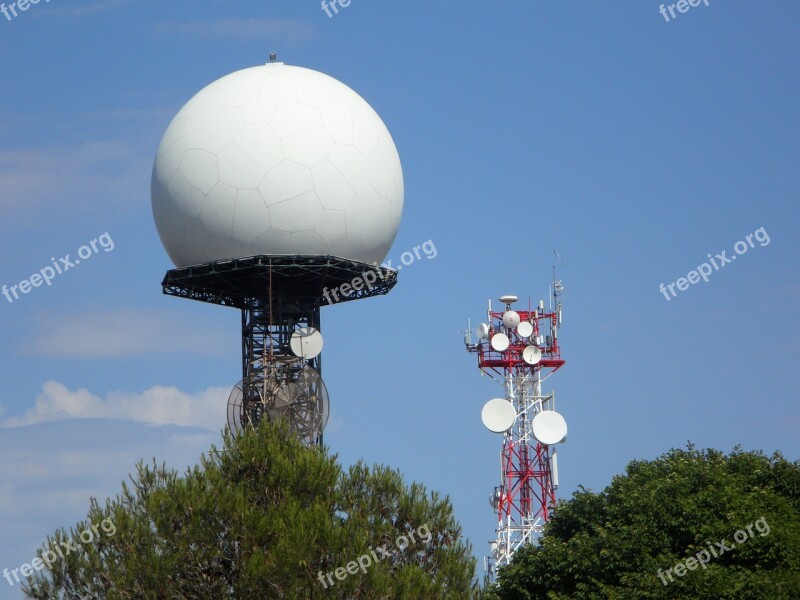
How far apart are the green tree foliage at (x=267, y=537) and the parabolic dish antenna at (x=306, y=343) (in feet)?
22.3

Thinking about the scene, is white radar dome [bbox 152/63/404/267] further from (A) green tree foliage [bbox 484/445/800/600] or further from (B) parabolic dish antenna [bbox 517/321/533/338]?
(B) parabolic dish antenna [bbox 517/321/533/338]

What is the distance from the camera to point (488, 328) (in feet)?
213

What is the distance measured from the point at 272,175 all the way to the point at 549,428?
21394 millimetres

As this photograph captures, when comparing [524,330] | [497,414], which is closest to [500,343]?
[524,330]

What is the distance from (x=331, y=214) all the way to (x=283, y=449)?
344 inches

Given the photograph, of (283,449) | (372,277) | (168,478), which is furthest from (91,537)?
(372,277)

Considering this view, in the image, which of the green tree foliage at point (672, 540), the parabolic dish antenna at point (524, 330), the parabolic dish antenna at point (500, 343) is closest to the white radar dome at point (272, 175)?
the green tree foliage at point (672, 540)

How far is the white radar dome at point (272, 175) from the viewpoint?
4288 centimetres

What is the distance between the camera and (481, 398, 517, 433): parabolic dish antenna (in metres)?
60.1

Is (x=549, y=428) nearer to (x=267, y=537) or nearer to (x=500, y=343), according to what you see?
(x=500, y=343)

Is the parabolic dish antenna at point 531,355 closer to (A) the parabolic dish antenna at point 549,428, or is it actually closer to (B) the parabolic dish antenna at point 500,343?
(B) the parabolic dish antenna at point 500,343

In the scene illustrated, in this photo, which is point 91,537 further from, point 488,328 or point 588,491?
point 488,328

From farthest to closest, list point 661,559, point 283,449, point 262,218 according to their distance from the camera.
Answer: point 262,218, point 283,449, point 661,559

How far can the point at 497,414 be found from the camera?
6038 cm
